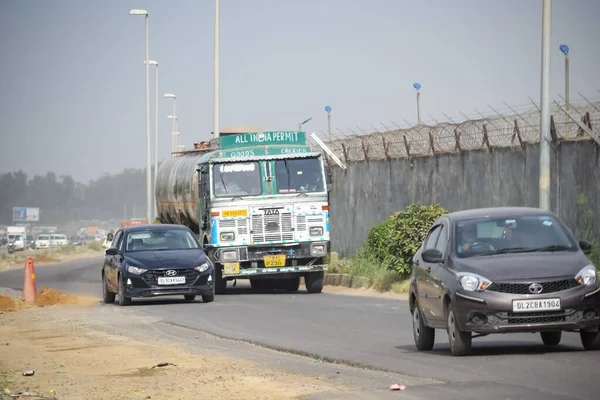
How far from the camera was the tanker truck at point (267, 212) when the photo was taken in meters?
28.9

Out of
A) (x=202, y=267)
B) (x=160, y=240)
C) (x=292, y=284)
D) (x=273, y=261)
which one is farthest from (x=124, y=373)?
(x=292, y=284)

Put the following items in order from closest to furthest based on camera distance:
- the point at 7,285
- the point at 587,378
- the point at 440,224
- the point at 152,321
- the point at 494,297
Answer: the point at 587,378
the point at 494,297
the point at 440,224
the point at 152,321
the point at 7,285

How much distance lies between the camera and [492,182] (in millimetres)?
28797

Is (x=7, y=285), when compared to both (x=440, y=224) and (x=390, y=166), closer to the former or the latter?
(x=390, y=166)

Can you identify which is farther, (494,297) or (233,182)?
(233,182)

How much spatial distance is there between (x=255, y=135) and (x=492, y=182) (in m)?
5.55

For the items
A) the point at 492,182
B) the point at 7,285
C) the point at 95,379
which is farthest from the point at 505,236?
the point at 7,285

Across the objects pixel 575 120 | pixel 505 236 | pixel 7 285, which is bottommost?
pixel 7 285

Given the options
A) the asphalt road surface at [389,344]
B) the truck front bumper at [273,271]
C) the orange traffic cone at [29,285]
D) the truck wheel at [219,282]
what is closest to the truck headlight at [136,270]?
the asphalt road surface at [389,344]

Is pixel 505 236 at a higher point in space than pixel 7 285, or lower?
higher

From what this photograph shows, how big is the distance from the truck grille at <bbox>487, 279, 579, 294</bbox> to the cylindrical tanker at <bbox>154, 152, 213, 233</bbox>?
20166 mm

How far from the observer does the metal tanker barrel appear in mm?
33844

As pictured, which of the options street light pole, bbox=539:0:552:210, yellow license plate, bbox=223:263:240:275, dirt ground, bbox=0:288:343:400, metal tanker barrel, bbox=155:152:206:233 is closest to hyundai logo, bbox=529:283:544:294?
dirt ground, bbox=0:288:343:400

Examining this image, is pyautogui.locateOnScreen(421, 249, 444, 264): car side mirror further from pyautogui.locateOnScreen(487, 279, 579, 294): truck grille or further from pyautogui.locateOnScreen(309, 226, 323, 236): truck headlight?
pyautogui.locateOnScreen(309, 226, 323, 236): truck headlight
